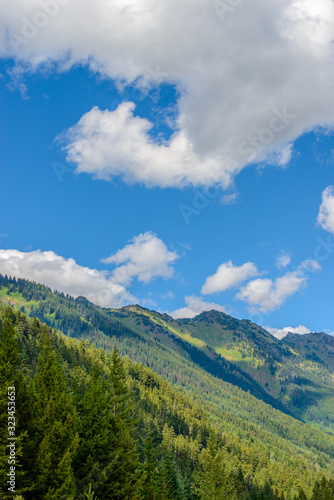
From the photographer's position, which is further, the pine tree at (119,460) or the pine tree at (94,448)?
the pine tree at (119,460)

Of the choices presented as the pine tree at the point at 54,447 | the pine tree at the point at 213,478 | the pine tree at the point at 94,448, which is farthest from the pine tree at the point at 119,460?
the pine tree at the point at 213,478

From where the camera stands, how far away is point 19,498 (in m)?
22.3

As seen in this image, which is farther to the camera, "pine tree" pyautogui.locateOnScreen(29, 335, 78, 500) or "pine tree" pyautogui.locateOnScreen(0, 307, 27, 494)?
"pine tree" pyautogui.locateOnScreen(29, 335, 78, 500)

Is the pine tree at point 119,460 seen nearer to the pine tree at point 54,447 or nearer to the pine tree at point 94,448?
the pine tree at point 94,448

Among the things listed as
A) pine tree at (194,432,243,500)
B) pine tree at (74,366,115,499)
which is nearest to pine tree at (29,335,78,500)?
pine tree at (74,366,115,499)

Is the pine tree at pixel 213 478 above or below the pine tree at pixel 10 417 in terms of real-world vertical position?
below

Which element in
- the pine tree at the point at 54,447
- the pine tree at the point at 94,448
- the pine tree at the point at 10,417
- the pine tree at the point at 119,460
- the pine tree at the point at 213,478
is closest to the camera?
the pine tree at the point at 10,417

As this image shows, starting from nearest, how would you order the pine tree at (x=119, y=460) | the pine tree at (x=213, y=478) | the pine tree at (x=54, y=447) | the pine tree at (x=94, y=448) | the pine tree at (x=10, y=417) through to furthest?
the pine tree at (x=10, y=417) < the pine tree at (x=54, y=447) < the pine tree at (x=94, y=448) < the pine tree at (x=119, y=460) < the pine tree at (x=213, y=478)

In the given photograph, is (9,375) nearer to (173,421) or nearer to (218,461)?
(218,461)

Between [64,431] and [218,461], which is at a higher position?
[64,431]

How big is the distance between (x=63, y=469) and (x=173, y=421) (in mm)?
137350

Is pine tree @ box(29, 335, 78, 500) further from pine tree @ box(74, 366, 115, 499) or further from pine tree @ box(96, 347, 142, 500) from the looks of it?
pine tree @ box(96, 347, 142, 500)

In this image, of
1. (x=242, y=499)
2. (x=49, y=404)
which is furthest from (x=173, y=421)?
(x=49, y=404)

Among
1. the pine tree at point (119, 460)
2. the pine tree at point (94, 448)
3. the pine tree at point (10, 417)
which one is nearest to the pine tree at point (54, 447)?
the pine tree at point (10, 417)
